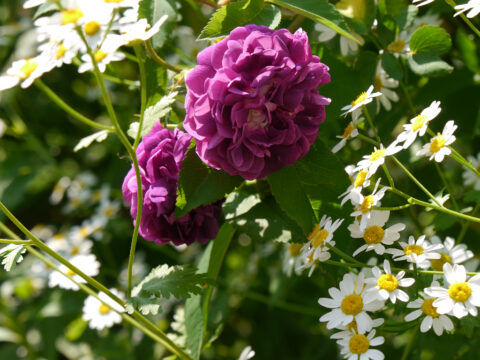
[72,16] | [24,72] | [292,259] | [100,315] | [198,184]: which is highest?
[72,16]

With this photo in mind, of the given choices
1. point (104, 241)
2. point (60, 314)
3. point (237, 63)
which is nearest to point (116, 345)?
point (60, 314)

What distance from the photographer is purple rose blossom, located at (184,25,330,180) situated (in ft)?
2.29

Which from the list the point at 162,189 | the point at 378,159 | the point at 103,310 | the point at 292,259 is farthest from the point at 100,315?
the point at 378,159

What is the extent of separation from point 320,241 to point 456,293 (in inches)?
6.3

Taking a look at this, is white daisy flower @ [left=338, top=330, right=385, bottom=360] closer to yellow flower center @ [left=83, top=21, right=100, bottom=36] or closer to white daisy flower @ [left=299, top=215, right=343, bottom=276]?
white daisy flower @ [left=299, top=215, right=343, bottom=276]

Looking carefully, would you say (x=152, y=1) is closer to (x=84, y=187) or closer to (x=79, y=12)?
(x=79, y=12)

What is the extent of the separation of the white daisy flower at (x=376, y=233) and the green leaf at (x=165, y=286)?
207mm

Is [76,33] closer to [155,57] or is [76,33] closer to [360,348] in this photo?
[155,57]

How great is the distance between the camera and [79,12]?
65cm

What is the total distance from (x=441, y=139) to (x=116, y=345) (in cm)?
102

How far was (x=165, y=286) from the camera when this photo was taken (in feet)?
2.61

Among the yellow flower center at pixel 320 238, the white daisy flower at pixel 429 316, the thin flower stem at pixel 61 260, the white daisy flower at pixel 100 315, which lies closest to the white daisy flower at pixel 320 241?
the yellow flower center at pixel 320 238

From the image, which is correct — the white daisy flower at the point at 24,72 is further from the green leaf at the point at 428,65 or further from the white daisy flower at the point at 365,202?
the green leaf at the point at 428,65

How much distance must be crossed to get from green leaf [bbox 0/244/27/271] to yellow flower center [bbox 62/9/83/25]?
27 centimetres
